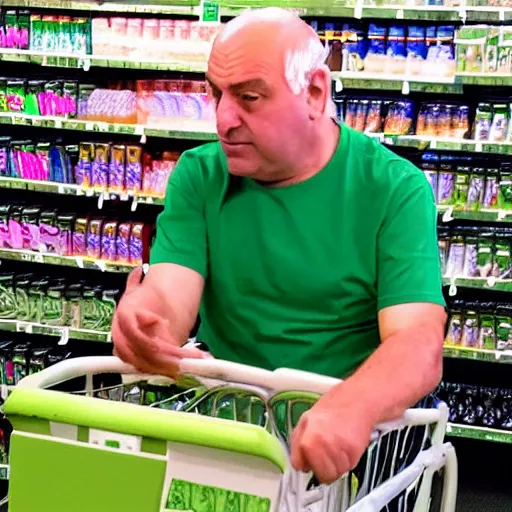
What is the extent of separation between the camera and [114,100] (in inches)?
157

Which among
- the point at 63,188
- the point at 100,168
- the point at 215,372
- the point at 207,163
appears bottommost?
the point at 63,188

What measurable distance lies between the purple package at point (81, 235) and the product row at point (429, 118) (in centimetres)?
124

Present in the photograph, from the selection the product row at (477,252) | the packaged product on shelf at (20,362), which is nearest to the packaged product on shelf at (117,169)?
the packaged product on shelf at (20,362)

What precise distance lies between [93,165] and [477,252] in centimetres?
169

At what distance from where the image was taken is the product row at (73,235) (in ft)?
13.3

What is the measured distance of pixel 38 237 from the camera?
13.8ft

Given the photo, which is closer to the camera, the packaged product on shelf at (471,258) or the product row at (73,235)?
the packaged product on shelf at (471,258)

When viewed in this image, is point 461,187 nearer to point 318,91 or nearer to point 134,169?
point 134,169

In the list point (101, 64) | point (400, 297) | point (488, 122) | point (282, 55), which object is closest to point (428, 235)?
point (400, 297)

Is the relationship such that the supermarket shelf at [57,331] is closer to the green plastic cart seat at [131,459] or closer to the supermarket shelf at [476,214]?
the supermarket shelf at [476,214]

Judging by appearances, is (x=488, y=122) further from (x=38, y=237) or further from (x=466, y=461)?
(x=38, y=237)

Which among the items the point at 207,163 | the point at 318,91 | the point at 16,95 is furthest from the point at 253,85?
the point at 16,95

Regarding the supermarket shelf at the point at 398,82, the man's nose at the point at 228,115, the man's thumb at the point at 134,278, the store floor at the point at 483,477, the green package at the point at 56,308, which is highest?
the man's nose at the point at 228,115

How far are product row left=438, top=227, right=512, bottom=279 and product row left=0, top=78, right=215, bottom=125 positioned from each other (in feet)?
3.68
